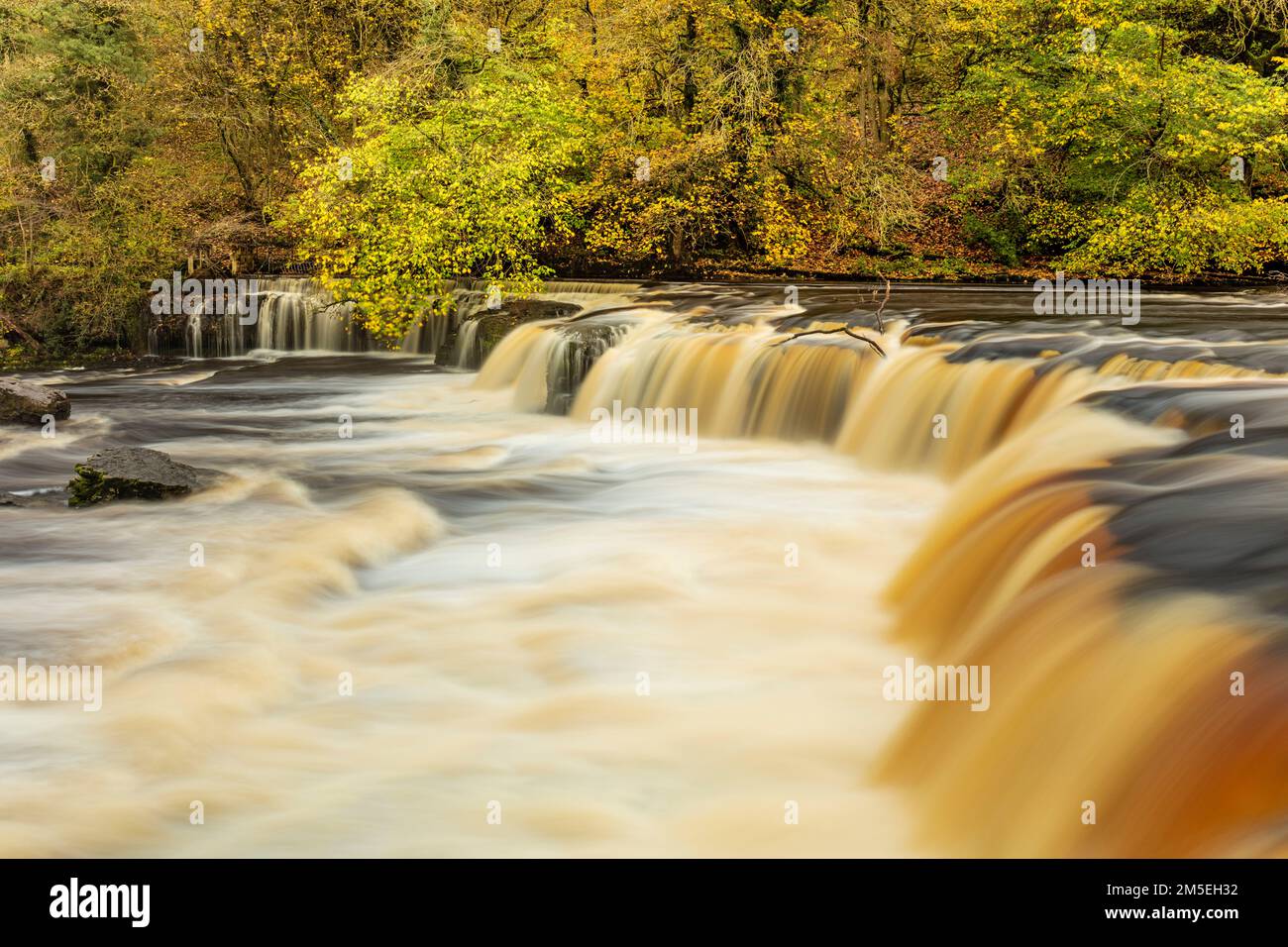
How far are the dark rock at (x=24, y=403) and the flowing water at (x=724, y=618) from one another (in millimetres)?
406

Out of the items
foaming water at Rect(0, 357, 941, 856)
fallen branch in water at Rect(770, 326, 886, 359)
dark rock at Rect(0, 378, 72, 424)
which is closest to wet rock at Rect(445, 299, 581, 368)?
fallen branch in water at Rect(770, 326, 886, 359)

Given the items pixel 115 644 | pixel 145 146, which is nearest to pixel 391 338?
pixel 145 146

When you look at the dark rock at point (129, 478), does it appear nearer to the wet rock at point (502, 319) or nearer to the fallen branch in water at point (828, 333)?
the fallen branch in water at point (828, 333)

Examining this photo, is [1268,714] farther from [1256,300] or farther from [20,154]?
[20,154]

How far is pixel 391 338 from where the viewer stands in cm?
2067

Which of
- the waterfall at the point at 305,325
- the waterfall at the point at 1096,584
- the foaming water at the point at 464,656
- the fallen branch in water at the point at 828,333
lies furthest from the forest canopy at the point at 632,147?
the waterfall at the point at 1096,584

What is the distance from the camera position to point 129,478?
34.4 ft

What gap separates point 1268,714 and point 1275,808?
0.37m

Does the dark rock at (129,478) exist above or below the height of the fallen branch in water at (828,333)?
below

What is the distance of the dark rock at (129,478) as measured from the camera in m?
10.3

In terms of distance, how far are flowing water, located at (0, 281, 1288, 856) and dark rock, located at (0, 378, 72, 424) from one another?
1.33 ft

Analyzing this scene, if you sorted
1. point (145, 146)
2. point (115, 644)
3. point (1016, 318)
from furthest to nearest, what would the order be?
point (145, 146) → point (1016, 318) → point (115, 644)

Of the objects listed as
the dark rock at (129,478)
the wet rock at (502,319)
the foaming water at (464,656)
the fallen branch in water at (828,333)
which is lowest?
the foaming water at (464,656)

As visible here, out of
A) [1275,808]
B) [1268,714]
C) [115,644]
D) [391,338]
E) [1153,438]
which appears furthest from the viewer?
[391,338]
